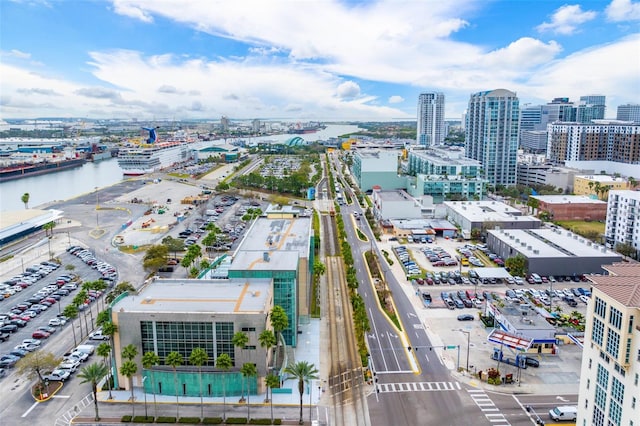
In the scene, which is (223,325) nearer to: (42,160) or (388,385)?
(388,385)

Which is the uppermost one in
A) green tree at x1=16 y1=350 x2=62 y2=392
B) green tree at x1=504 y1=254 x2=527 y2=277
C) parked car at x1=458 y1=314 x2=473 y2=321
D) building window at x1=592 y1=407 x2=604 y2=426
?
building window at x1=592 y1=407 x2=604 y2=426

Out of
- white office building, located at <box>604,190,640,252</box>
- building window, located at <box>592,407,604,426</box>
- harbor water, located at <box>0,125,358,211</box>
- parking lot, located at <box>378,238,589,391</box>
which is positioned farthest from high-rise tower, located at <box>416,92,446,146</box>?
building window, located at <box>592,407,604,426</box>

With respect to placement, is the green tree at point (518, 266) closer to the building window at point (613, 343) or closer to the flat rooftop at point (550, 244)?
the flat rooftop at point (550, 244)

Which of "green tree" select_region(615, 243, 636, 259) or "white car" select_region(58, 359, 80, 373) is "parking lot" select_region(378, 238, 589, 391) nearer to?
"green tree" select_region(615, 243, 636, 259)

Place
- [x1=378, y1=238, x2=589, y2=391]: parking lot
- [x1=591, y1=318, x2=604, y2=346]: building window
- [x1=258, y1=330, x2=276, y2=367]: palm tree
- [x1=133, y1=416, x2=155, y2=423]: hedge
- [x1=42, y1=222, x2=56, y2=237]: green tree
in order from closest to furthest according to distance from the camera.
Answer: [x1=591, y1=318, x2=604, y2=346]: building window → [x1=133, y1=416, x2=155, y2=423]: hedge → [x1=258, y1=330, x2=276, y2=367]: palm tree → [x1=378, y1=238, x2=589, y2=391]: parking lot → [x1=42, y1=222, x2=56, y2=237]: green tree

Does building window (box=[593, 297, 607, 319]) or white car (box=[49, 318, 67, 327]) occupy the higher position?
building window (box=[593, 297, 607, 319])

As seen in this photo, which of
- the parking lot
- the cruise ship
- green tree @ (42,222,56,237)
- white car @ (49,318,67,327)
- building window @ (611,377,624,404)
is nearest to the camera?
building window @ (611,377,624,404)

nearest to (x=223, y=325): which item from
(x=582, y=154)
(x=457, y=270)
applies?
(x=457, y=270)

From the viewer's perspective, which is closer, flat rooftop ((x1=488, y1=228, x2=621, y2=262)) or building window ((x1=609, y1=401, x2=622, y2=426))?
building window ((x1=609, y1=401, x2=622, y2=426))
